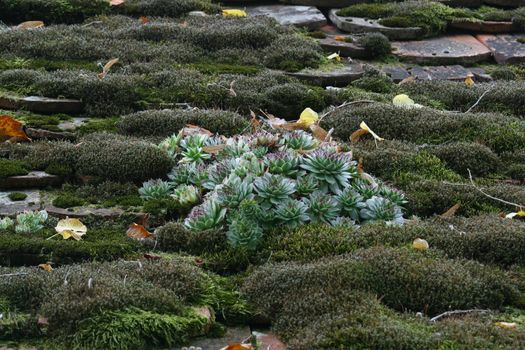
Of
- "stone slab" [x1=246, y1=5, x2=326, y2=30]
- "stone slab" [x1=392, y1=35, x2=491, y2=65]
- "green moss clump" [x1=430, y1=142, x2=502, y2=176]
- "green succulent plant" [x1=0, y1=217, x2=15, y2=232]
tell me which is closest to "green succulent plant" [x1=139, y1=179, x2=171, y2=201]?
"green succulent plant" [x1=0, y1=217, x2=15, y2=232]

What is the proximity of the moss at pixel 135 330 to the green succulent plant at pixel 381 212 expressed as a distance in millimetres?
1358

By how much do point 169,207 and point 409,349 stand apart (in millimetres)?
1881

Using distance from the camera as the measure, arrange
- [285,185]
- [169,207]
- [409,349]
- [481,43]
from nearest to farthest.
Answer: [409,349] < [285,185] < [169,207] < [481,43]

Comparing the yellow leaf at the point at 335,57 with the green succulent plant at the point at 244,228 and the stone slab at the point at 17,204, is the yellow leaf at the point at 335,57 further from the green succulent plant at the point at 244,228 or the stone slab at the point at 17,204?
the green succulent plant at the point at 244,228

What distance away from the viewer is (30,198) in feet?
17.3

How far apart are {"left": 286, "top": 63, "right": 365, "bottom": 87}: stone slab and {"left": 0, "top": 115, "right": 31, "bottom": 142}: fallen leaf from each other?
2.19m

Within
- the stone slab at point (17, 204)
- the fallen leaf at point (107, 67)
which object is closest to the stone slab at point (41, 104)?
the fallen leaf at point (107, 67)

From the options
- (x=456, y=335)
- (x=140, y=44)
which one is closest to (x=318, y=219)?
(x=456, y=335)

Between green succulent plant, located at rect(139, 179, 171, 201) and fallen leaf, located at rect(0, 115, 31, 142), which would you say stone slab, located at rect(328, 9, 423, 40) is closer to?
fallen leaf, located at rect(0, 115, 31, 142)

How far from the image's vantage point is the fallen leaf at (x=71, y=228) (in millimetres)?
4742

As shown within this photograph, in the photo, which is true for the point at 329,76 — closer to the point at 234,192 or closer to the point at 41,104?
the point at 41,104

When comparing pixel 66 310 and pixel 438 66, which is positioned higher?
pixel 66 310

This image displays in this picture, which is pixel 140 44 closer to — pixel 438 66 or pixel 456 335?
pixel 438 66

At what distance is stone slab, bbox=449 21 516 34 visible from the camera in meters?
8.73
